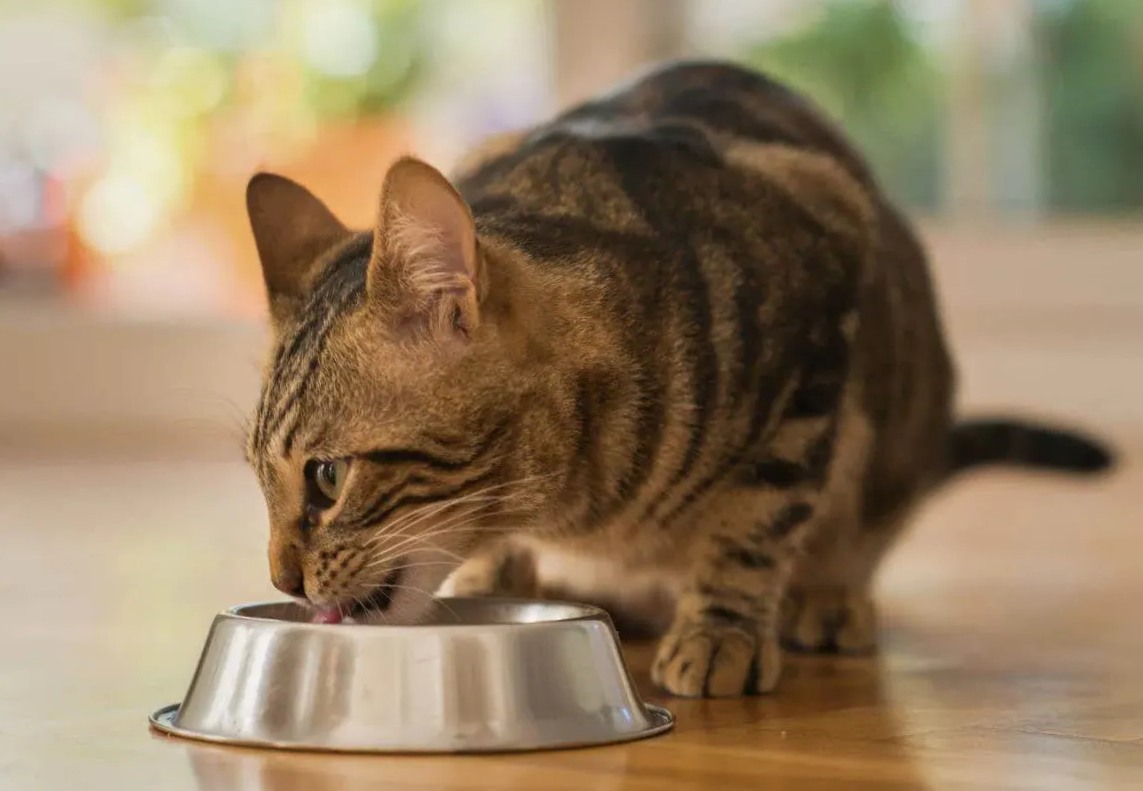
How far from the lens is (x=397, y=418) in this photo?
1564 mm

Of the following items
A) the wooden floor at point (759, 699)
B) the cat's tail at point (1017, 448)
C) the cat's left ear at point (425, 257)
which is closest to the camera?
the wooden floor at point (759, 699)

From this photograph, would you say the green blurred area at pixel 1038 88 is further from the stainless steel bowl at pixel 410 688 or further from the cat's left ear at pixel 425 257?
the stainless steel bowl at pixel 410 688

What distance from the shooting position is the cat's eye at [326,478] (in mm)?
1560

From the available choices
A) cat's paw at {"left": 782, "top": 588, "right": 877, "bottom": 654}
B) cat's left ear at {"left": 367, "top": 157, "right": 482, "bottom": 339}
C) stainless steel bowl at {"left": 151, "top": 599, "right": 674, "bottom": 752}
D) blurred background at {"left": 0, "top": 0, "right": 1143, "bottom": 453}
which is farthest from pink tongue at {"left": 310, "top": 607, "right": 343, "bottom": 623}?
blurred background at {"left": 0, "top": 0, "right": 1143, "bottom": 453}

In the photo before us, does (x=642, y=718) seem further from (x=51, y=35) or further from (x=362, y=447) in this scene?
(x=51, y=35)

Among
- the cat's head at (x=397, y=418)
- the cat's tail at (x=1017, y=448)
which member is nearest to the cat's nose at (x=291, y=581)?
the cat's head at (x=397, y=418)

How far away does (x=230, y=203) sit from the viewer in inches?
204

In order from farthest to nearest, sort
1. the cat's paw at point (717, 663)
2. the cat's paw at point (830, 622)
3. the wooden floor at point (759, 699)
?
the cat's paw at point (830, 622), the cat's paw at point (717, 663), the wooden floor at point (759, 699)

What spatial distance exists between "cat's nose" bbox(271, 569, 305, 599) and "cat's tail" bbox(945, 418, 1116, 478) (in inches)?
47.7

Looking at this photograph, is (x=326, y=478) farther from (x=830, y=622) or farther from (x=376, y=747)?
(x=830, y=622)

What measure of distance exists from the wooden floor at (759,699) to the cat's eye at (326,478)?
25 cm

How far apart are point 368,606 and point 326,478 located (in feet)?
0.40

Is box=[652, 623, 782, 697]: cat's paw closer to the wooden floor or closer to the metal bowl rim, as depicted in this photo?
the wooden floor

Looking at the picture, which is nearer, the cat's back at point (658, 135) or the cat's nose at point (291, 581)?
the cat's nose at point (291, 581)
